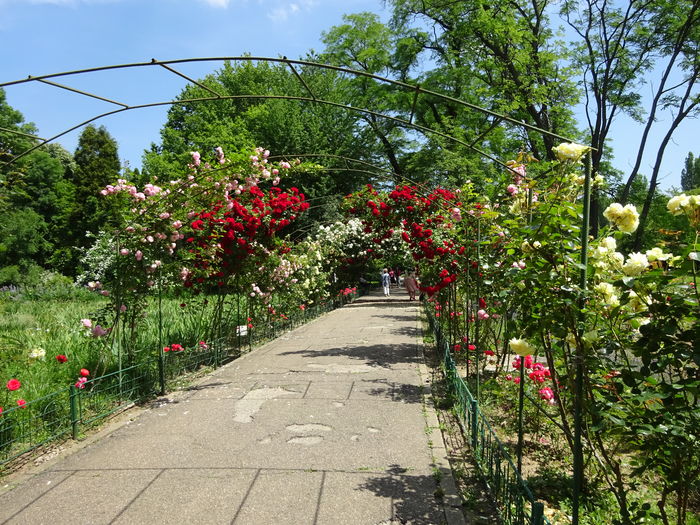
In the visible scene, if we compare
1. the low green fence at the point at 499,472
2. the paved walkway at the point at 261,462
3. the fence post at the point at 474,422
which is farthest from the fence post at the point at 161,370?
the fence post at the point at 474,422

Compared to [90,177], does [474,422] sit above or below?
below

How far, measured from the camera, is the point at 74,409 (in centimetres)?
441

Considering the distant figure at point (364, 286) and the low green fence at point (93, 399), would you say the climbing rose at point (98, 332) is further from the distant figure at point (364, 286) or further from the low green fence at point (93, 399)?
the distant figure at point (364, 286)

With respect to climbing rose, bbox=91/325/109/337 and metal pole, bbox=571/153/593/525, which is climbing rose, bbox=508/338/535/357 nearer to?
metal pole, bbox=571/153/593/525

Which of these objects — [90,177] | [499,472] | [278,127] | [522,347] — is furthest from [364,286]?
[522,347]

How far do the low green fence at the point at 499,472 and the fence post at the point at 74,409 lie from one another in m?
3.56

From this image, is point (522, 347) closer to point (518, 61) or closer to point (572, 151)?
point (572, 151)

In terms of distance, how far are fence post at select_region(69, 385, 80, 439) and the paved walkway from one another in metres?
0.25

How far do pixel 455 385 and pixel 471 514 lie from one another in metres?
2.08

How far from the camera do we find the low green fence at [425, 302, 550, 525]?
249 cm

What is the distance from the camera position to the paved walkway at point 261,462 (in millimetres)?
3104

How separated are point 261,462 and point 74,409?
1.93 metres

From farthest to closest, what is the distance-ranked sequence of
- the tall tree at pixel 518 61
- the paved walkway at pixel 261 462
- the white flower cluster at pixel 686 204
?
1. the tall tree at pixel 518 61
2. the paved walkway at pixel 261 462
3. the white flower cluster at pixel 686 204

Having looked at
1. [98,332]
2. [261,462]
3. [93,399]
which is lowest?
[261,462]
